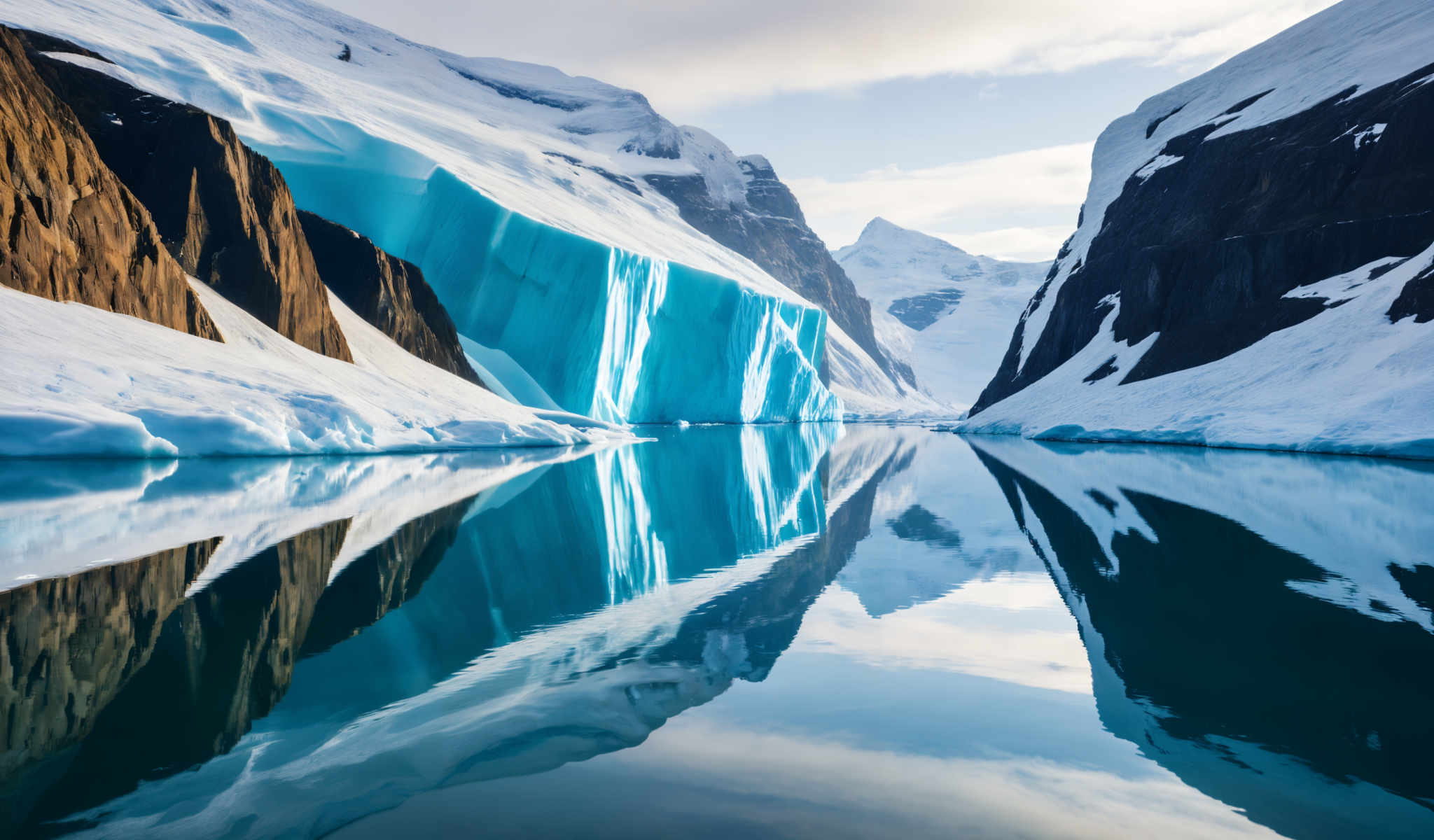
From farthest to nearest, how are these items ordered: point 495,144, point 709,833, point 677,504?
point 495,144, point 677,504, point 709,833

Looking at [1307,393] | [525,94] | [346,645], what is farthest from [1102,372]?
[525,94]

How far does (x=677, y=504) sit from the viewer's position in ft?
32.0

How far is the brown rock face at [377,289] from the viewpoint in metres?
24.6

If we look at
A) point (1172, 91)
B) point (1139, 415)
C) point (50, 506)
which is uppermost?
point (1172, 91)

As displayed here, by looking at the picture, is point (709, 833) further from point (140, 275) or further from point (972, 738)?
point (140, 275)

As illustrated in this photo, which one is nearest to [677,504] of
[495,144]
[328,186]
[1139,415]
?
[1139,415]

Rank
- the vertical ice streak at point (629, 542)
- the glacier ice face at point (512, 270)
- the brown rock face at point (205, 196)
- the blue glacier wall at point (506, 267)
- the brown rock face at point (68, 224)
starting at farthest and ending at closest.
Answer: the glacier ice face at point (512, 270)
the blue glacier wall at point (506, 267)
the brown rock face at point (205, 196)
the brown rock face at point (68, 224)
the vertical ice streak at point (629, 542)

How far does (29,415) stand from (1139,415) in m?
25.5

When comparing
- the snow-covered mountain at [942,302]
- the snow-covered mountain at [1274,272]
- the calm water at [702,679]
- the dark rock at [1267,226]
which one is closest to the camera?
the calm water at [702,679]

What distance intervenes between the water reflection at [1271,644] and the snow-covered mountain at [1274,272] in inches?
470

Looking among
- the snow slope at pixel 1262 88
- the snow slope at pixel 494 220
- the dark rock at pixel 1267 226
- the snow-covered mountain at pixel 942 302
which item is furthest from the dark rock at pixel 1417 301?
the snow-covered mountain at pixel 942 302

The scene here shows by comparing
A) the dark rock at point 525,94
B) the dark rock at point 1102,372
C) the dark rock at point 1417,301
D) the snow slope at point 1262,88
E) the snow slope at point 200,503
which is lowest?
the snow slope at point 200,503

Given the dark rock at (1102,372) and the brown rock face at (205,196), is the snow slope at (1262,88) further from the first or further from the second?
the brown rock face at (205,196)

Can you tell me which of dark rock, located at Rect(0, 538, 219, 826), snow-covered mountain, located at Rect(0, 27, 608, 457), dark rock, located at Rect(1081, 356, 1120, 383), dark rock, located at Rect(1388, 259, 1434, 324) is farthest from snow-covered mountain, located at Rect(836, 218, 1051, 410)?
dark rock, located at Rect(0, 538, 219, 826)
